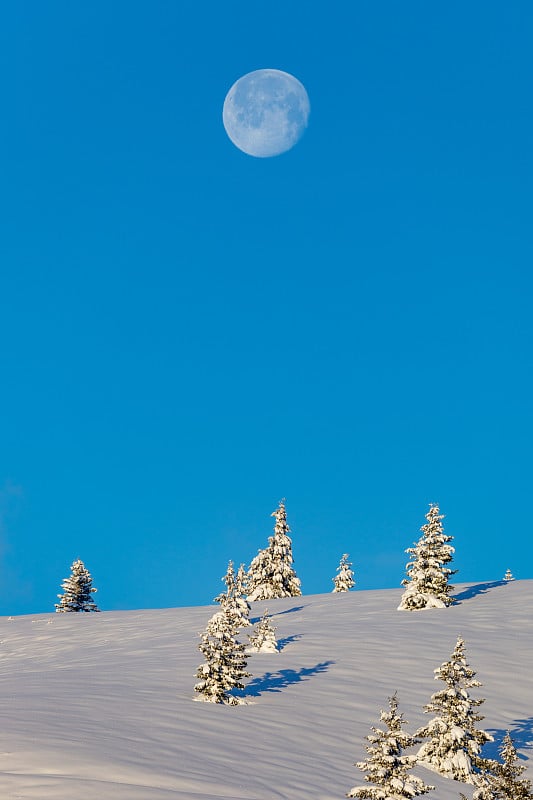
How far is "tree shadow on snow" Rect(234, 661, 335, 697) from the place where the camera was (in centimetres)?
1783

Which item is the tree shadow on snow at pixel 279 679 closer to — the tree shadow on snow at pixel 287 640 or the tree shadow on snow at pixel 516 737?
the tree shadow on snow at pixel 287 640

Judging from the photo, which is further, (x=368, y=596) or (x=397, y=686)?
(x=368, y=596)

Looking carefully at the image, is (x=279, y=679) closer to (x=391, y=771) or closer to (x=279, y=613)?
(x=391, y=771)

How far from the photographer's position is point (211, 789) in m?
10.0

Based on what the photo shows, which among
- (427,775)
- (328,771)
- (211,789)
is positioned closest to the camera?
(211,789)

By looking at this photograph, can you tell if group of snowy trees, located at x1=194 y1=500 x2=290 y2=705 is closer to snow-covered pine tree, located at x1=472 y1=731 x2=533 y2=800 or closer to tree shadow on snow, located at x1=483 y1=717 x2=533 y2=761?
tree shadow on snow, located at x1=483 y1=717 x2=533 y2=761

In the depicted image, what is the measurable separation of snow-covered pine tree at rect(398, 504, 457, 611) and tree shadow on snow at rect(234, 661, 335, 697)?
11340mm

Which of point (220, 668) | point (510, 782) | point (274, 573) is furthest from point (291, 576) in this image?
point (510, 782)

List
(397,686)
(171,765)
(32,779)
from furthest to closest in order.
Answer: (397,686), (171,765), (32,779)

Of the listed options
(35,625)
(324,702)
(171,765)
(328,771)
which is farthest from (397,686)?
(35,625)

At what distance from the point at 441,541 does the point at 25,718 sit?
2321cm

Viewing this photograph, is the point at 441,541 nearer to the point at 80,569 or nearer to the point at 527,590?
the point at 527,590

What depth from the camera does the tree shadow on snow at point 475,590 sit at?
34.1 m

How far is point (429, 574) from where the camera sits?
31688 millimetres
